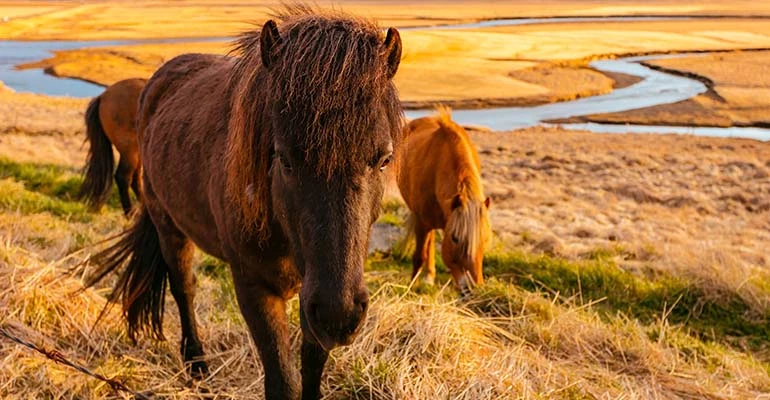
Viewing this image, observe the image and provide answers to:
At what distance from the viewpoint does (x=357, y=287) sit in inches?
73.1

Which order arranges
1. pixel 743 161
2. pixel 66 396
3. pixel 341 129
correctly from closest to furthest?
pixel 341 129, pixel 66 396, pixel 743 161

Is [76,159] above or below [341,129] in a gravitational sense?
below

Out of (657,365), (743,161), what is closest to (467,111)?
(743,161)

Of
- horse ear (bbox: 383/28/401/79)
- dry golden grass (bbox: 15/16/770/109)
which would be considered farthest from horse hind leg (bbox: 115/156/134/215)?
dry golden grass (bbox: 15/16/770/109)

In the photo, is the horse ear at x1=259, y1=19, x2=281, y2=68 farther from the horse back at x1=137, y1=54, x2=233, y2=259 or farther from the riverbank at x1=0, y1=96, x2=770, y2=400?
the riverbank at x1=0, y1=96, x2=770, y2=400

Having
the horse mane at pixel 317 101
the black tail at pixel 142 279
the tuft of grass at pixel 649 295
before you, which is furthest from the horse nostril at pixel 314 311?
the tuft of grass at pixel 649 295

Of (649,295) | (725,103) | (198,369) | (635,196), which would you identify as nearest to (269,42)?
(198,369)

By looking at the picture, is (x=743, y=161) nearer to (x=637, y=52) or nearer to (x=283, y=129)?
(x=283, y=129)

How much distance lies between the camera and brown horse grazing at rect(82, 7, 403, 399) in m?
1.86

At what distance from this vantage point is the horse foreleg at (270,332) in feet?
8.50

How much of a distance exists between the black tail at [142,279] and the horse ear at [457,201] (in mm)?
2414

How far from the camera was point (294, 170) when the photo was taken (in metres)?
1.92

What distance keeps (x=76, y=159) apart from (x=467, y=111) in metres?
15.3

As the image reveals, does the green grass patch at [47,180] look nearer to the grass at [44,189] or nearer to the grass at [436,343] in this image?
the grass at [44,189]
